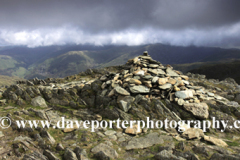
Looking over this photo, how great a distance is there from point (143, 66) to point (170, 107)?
990 centimetres

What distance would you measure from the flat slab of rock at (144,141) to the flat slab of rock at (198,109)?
22.3ft

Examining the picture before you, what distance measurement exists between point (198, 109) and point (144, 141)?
9.58 m

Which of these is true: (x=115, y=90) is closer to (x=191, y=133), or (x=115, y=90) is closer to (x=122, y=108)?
(x=122, y=108)

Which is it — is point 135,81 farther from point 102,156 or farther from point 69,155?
point 69,155

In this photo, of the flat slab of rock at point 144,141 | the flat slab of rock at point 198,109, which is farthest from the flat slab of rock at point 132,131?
the flat slab of rock at point 198,109

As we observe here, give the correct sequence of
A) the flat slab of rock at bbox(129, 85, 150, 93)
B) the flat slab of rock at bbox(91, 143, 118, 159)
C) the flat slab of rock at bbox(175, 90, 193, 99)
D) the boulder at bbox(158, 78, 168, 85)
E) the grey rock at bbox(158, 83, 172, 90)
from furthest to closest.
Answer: the boulder at bbox(158, 78, 168, 85)
the grey rock at bbox(158, 83, 172, 90)
the flat slab of rock at bbox(129, 85, 150, 93)
the flat slab of rock at bbox(175, 90, 193, 99)
the flat slab of rock at bbox(91, 143, 118, 159)

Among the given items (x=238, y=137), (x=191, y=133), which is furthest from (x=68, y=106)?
(x=238, y=137)

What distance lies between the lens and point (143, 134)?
14.6 m

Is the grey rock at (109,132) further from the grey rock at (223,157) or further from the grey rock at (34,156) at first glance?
the grey rock at (223,157)

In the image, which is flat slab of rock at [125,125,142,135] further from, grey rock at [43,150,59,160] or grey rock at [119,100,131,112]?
grey rock at [43,150,59,160]

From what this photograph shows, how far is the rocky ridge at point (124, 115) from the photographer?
10461mm

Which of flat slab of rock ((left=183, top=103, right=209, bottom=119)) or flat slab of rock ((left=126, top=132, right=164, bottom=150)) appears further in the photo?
flat slab of rock ((left=183, top=103, right=209, bottom=119))

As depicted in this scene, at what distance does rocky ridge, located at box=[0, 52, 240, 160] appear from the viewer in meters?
10.5

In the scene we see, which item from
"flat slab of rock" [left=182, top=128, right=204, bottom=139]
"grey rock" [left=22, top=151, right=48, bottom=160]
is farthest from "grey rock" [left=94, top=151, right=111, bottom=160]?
"flat slab of rock" [left=182, top=128, right=204, bottom=139]
